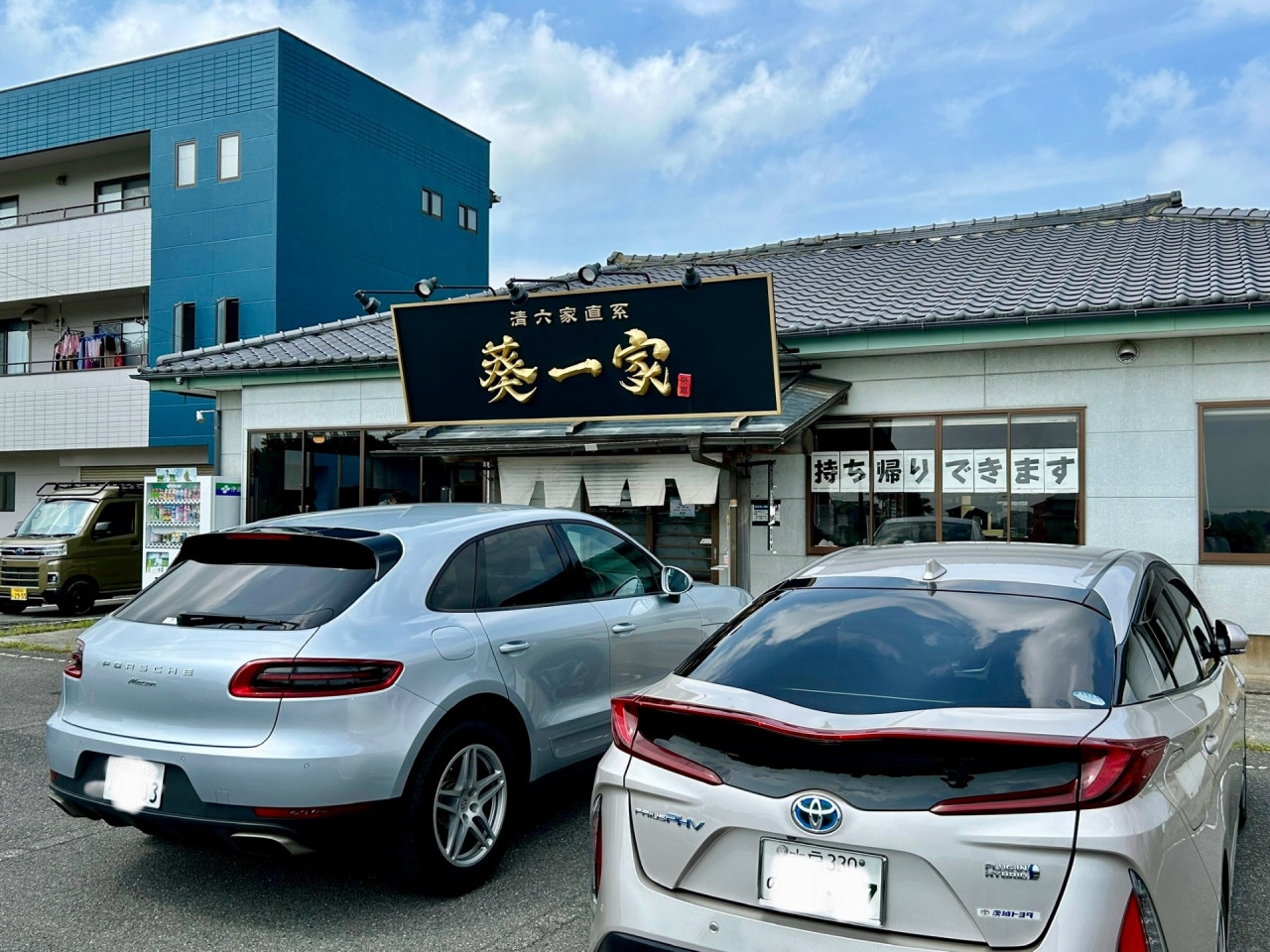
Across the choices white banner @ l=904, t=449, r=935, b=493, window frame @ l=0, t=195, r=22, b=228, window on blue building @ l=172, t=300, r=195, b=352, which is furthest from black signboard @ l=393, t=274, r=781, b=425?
window frame @ l=0, t=195, r=22, b=228

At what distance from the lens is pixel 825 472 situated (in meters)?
10.8

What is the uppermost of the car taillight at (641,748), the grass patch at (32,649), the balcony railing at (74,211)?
the balcony railing at (74,211)

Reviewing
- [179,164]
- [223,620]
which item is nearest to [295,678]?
[223,620]

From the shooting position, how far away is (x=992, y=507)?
9.96 m

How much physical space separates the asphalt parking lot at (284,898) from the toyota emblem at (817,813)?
1619 millimetres

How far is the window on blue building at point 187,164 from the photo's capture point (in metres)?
22.0

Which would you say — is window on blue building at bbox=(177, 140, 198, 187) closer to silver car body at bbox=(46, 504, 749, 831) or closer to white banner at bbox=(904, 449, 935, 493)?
white banner at bbox=(904, 449, 935, 493)

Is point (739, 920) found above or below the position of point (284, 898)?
above

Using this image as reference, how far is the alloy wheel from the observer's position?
13.5 feet

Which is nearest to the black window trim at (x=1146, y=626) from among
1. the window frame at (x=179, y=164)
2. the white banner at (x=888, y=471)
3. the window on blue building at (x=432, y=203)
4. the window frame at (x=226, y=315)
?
the white banner at (x=888, y=471)

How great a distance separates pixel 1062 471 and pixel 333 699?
8.19 metres

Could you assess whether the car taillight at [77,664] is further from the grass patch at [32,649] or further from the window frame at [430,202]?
the window frame at [430,202]

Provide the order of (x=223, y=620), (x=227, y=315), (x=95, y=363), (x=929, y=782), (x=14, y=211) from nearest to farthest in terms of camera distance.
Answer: (x=929, y=782) → (x=223, y=620) → (x=227, y=315) → (x=95, y=363) → (x=14, y=211)

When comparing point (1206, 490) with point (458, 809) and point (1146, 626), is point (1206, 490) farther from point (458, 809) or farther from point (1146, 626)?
point (458, 809)
